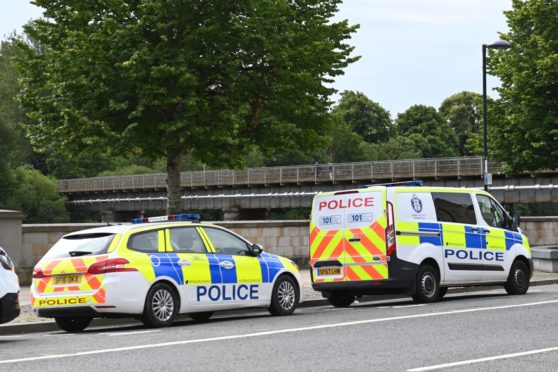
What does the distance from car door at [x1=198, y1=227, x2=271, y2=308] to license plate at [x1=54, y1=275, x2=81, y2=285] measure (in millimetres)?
1826

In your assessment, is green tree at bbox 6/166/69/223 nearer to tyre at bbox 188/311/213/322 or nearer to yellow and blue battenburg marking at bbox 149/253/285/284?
tyre at bbox 188/311/213/322

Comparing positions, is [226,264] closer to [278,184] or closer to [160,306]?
[160,306]

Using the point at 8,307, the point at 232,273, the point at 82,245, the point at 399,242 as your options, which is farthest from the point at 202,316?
the point at 8,307

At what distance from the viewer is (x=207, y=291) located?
1568 cm

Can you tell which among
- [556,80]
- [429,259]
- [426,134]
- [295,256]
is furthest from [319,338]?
→ [426,134]

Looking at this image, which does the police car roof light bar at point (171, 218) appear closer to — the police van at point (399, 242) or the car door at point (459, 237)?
the police van at point (399, 242)

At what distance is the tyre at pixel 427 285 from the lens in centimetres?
1874

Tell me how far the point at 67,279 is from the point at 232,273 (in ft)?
8.55

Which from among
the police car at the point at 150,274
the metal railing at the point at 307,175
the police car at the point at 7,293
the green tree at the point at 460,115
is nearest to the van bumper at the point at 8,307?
the police car at the point at 7,293

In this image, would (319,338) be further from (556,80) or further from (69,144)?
(556,80)

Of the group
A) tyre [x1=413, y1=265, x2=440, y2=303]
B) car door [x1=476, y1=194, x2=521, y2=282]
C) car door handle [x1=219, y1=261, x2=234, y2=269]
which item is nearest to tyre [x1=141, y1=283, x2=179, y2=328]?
car door handle [x1=219, y1=261, x2=234, y2=269]

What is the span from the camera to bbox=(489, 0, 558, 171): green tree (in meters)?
36.5

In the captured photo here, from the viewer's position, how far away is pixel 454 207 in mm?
19766

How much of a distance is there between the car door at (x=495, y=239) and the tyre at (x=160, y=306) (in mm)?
7362
